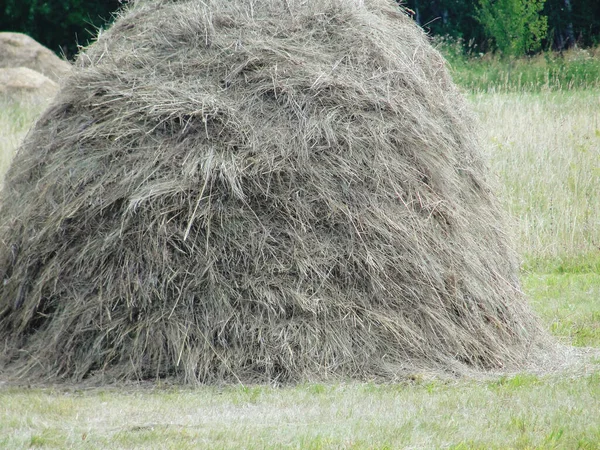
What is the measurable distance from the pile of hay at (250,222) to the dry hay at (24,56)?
1624 cm

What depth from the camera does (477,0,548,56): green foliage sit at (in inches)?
1072

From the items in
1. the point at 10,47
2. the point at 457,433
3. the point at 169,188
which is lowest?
the point at 10,47

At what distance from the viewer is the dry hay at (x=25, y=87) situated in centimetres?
1778

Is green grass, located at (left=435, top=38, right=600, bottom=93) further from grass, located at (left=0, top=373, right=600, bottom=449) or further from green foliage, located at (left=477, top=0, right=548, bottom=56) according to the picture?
grass, located at (left=0, top=373, right=600, bottom=449)

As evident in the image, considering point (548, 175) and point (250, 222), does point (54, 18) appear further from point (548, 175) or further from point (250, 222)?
point (250, 222)

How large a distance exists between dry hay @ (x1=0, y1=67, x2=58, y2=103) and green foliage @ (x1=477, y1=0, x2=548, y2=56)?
1502 cm

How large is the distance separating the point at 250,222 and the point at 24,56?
17835mm

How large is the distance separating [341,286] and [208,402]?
1.27 m

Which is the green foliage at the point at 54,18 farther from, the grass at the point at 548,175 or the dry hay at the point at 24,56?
the grass at the point at 548,175

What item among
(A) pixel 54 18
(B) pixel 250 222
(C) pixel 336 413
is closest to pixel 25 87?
(B) pixel 250 222

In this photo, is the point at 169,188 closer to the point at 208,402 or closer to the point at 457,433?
the point at 208,402

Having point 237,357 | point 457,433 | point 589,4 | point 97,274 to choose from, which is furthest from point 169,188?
point 589,4

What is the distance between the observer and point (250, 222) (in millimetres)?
5855

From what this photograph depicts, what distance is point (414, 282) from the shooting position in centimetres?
602
